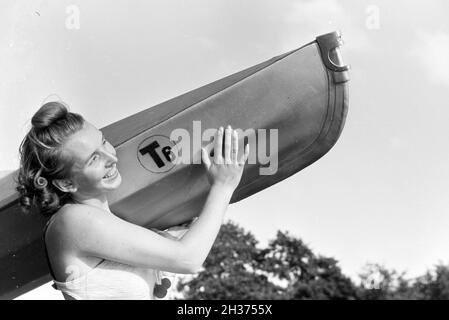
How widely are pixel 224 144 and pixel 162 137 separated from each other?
0.45 meters

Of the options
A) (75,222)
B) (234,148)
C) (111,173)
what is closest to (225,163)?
(234,148)

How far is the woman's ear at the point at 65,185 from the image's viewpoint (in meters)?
1.87

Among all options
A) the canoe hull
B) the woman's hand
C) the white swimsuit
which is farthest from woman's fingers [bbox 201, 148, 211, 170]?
the white swimsuit

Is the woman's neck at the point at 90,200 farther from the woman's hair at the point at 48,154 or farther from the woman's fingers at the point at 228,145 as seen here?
the woman's fingers at the point at 228,145

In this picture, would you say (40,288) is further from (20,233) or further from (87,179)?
(87,179)

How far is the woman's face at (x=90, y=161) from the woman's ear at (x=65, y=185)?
0.01 metres

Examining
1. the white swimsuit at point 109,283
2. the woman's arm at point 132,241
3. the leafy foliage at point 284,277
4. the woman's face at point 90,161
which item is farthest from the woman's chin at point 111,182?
the leafy foliage at point 284,277

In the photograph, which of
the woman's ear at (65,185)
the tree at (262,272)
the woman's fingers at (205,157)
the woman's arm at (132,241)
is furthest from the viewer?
the tree at (262,272)

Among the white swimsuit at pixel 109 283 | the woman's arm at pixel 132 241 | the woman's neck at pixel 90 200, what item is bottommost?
the white swimsuit at pixel 109 283

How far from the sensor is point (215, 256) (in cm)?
2916

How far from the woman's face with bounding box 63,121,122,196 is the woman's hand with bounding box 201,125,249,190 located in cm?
29

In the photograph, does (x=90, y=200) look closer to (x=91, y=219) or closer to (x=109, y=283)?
(x=91, y=219)

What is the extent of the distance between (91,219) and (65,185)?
0.17 metres
